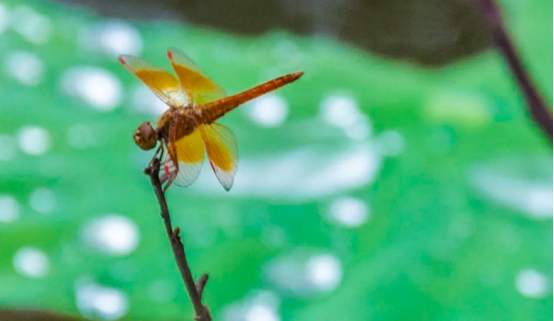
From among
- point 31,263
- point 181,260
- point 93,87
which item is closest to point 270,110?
point 93,87

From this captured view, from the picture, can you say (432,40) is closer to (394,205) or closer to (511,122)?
(511,122)

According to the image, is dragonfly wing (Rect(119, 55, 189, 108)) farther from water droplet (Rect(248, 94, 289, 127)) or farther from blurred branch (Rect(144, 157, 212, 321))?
water droplet (Rect(248, 94, 289, 127))

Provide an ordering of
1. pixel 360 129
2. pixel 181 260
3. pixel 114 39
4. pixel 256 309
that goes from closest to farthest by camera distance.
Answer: pixel 181 260 → pixel 256 309 → pixel 360 129 → pixel 114 39

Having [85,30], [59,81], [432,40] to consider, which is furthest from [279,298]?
[432,40]

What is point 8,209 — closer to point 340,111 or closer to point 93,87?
point 93,87

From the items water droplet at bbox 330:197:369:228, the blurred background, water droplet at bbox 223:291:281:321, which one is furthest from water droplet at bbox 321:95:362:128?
water droplet at bbox 223:291:281:321

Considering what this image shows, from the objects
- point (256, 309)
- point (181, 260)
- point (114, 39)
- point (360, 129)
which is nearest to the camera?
point (181, 260)
